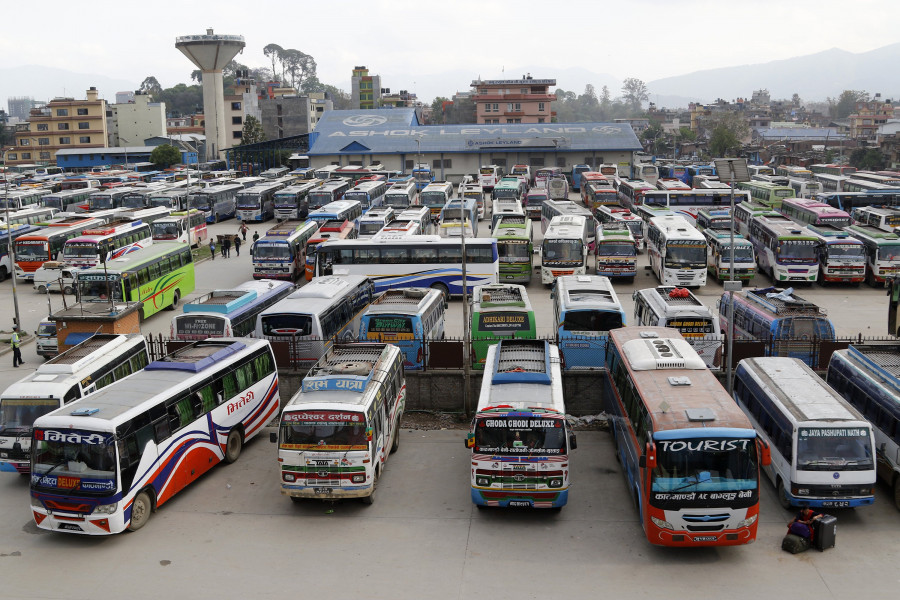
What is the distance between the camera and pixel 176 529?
48.2 feet

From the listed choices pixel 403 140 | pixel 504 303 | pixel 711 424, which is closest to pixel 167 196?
pixel 403 140

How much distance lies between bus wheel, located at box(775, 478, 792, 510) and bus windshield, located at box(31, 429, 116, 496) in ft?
37.2

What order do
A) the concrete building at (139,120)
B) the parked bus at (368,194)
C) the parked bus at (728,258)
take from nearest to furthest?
the parked bus at (728,258)
the parked bus at (368,194)
the concrete building at (139,120)

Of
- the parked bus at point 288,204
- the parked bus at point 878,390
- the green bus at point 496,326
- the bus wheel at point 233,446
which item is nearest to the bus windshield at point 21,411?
the bus wheel at point 233,446

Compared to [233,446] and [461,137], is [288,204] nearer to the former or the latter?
[461,137]

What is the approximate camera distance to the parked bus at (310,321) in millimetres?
22047

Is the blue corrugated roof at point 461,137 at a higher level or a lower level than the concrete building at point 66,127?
lower

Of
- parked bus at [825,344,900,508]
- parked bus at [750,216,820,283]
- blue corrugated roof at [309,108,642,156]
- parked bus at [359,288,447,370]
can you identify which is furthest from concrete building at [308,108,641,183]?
parked bus at [825,344,900,508]

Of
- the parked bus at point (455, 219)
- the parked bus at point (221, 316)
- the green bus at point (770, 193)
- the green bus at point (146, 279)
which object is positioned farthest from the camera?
the green bus at point (770, 193)

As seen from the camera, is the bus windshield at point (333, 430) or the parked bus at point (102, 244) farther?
the parked bus at point (102, 244)

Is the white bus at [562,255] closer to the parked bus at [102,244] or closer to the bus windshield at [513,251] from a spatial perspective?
the bus windshield at [513,251]

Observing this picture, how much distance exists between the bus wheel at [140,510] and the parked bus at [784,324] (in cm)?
1310

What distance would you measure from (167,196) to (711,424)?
50930 millimetres

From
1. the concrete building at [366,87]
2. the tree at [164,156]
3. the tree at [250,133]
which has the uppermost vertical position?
the concrete building at [366,87]
